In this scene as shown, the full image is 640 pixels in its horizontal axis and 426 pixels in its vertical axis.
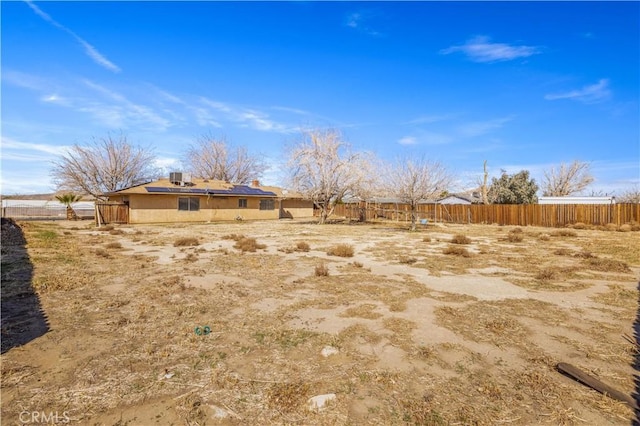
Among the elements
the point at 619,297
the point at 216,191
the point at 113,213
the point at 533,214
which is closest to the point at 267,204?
the point at 216,191

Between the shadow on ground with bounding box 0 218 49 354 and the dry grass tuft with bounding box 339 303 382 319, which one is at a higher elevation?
the shadow on ground with bounding box 0 218 49 354

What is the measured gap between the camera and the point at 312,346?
13.7 feet

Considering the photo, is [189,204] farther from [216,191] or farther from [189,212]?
[216,191]

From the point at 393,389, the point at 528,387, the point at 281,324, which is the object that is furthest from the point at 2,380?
the point at 528,387

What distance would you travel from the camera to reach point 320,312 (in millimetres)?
5551

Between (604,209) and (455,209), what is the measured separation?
1168cm

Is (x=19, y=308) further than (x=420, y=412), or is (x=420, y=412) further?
(x=19, y=308)

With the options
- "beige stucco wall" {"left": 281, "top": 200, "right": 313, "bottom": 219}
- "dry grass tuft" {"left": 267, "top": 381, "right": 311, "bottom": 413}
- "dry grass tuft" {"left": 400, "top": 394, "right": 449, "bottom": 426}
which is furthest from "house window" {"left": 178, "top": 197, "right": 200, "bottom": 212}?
"dry grass tuft" {"left": 400, "top": 394, "right": 449, "bottom": 426}

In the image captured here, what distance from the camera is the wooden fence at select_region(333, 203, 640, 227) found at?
24734mm

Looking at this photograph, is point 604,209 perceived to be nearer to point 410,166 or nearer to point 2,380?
point 410,166

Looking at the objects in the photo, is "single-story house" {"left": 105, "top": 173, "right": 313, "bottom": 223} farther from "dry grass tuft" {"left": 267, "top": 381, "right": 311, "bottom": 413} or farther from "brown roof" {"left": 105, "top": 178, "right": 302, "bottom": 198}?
"dry grass tuft" {"left": 267, "top": 381, "right": 311, "bottom": 413}

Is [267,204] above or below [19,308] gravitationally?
above

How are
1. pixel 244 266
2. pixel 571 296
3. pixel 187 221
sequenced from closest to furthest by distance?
pixel 571 296 < pixel 244 266 < pixel 187 221

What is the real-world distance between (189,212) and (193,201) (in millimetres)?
1126
